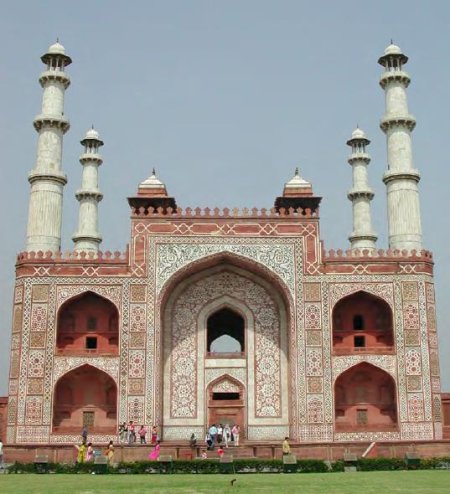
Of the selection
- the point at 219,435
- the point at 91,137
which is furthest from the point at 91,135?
the point at 219,435

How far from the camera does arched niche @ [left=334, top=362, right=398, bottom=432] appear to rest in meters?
21.7

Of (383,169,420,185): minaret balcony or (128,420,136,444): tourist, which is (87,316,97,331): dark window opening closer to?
(128,420,136,444): tourist

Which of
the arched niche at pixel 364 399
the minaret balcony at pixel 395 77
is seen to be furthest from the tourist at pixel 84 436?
the minaret balcony at pixel 395 77

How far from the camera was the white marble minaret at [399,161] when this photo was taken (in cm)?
2306

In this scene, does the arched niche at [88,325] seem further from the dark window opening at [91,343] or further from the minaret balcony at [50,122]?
the minaret balcony at [50,122]

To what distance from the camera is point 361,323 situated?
74.5 feet

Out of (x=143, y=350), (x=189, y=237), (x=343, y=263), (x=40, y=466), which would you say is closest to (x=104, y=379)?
(x=143, y=350)

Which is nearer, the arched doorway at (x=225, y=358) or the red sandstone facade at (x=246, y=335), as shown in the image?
the red sandstone facade at (x=246, y=335)

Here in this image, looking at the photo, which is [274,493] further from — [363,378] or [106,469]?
[363,378]

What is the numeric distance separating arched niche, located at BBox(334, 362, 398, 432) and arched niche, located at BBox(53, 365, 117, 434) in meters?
6.35

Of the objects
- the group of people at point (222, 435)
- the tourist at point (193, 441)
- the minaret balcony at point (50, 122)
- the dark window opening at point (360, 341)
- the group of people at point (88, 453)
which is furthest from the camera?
the minaret balcony at point (50, 122)

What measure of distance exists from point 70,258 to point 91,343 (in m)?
2.57

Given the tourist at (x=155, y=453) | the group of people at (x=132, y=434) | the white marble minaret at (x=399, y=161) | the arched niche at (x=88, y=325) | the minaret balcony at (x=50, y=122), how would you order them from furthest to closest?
the minaret balcony at (x=50, y=122) < the white marble minaret at (x=399, y=161) < the arched niche at (x=88, y=325) < the group of people at (x=132, y=434) < the tourist at (x=155, y=453)

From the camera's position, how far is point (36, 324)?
21.1m
